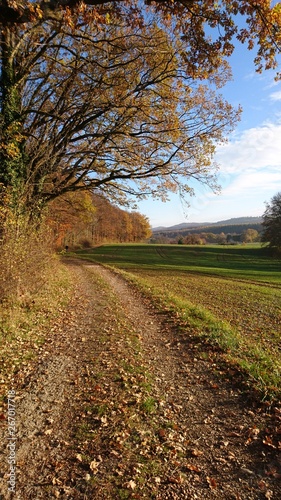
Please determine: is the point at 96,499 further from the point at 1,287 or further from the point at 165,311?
the point at 165,311

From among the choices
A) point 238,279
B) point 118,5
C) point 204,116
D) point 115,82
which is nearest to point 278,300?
point 238,279

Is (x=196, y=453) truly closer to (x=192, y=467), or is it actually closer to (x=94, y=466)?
(x=192, y=467)

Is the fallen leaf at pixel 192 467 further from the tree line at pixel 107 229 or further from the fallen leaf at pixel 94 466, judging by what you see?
the tree line at pixel 107 229

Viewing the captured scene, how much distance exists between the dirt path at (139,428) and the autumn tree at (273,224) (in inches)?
2011

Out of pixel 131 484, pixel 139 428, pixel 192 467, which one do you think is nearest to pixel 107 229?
pixel 139 428

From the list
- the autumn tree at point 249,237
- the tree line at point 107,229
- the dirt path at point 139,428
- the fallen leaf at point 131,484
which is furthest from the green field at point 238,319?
the autumn tree at point 249,237

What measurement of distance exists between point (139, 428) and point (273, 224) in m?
55.3

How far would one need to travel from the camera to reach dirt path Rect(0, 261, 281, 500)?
3264 millimetres

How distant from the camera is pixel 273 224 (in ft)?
173

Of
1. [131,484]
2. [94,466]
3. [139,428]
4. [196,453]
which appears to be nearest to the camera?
[131,484]

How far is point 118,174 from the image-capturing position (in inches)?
596

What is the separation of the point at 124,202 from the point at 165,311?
360 inches

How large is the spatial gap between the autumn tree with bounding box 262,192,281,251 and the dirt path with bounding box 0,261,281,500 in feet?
168

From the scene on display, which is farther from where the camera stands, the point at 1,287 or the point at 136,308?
the point at 136,308
